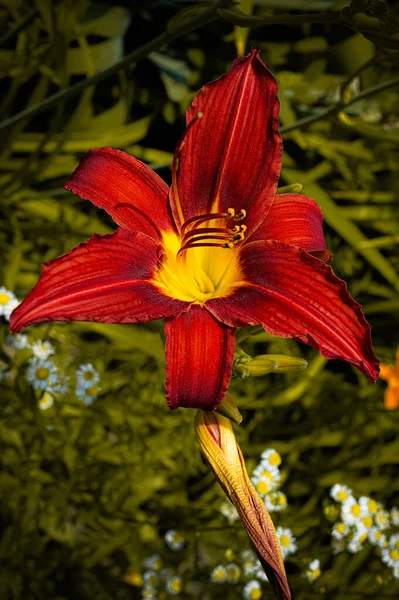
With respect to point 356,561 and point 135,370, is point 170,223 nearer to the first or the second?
point 135,370

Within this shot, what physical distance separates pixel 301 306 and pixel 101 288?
0.24m

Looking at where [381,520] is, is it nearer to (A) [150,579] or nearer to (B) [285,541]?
(B) [285,541]

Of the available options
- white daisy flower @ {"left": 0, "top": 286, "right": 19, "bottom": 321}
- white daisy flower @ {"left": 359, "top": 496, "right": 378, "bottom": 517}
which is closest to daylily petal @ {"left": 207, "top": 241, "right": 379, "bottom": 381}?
white daisy flower @ {"left": 0, "top": 286, "right": 19, "bottom": 321}

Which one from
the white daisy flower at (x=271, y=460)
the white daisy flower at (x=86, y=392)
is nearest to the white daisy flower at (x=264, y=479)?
the white daisy flower at (x=271, y=460)

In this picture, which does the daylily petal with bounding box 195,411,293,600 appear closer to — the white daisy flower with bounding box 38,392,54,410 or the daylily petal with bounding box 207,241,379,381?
the daylily petal with bounding box 207,241,379,381

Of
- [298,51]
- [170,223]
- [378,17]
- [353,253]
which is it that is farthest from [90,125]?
[378,17]

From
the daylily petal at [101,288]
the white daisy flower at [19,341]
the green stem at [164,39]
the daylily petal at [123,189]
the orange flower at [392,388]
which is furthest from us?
the orange flower at [392,388]

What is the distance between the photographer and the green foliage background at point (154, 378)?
1.44 meters

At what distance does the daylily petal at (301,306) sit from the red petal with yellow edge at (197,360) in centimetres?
3

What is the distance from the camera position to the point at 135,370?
1.68 metres

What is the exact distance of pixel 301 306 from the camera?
30.5 inches

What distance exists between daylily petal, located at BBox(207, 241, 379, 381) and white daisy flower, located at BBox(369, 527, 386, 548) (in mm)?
772

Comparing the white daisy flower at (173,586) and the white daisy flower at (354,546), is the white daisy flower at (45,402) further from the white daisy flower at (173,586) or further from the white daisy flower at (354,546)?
the white daisy flower at (354,546)

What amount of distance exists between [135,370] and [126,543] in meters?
0.42
